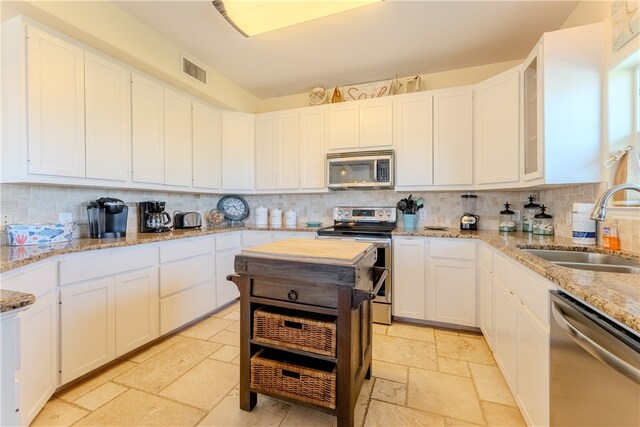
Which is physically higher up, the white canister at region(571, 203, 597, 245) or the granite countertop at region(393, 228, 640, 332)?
the white canister at region(571, 203, 597, 245)

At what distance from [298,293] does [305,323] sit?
0.15m

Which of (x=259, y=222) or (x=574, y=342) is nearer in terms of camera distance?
(x=574, y=342)

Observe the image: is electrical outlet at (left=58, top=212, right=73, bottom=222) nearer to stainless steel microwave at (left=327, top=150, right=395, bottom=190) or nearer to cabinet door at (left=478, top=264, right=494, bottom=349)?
stainless steel microwave at (left=327, top=150, right=395, bottom=190)

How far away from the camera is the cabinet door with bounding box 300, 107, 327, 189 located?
11.0 feet

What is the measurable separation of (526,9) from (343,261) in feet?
8.09

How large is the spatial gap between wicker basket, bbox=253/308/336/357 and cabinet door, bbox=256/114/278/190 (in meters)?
2.30

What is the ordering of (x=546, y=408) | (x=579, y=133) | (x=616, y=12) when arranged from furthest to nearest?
(x=579, y=133) < (x=616, y=12) < (x=546, y=408)

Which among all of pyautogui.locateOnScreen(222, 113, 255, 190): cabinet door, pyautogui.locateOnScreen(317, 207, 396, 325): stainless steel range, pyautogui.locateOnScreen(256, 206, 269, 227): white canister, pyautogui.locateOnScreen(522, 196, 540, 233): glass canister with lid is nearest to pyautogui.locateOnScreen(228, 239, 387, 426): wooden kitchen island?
pyautogui.locateOnScreen(317, 207, 396, 325): stainless steel range

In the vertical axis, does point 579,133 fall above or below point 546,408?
above

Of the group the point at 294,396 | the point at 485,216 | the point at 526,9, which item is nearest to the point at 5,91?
the point at 294,396

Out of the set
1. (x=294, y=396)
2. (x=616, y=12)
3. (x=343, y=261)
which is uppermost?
(x=616, y=12)

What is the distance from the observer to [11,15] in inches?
67.7

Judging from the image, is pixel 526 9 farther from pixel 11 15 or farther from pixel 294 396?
pixel 11 15

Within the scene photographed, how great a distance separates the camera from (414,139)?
298 centimetres
